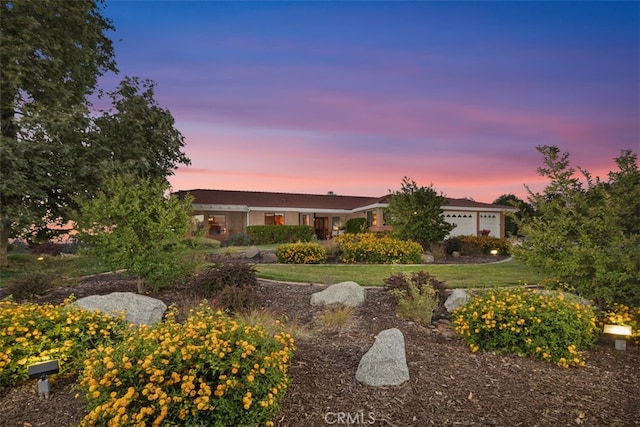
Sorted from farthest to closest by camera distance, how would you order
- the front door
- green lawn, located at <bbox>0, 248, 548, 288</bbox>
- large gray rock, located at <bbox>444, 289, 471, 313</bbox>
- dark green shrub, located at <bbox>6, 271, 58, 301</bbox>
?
the front door
green lawn, located at <bbox>0, 248, 548, 288</bbox>
dark green shrub, located at <bbox>6, 271, 58, 301</bbox>
large gray rock, located at <bbox>444, 289, 471, 313</bbox>

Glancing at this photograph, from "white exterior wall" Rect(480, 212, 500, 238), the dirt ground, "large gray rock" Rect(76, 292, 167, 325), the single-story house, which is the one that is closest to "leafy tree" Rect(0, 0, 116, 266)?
"large gray rock" Rect(76, 292, 167, 325)

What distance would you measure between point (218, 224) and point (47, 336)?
21.2m

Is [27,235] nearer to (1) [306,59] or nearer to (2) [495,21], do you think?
(1) [306,59]

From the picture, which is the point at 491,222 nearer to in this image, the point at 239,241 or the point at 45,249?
the point at 239,241

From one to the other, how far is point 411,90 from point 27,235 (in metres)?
13.6

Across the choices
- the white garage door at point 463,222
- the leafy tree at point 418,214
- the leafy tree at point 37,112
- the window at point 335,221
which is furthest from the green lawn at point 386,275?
the window at point 335,221

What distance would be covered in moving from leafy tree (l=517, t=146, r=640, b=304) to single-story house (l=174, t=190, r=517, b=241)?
16.3 m

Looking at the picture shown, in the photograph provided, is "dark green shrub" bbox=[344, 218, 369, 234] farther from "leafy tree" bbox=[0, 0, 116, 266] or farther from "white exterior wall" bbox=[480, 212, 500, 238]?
"leafy tree" bbox=[0, 0, 116, 266]

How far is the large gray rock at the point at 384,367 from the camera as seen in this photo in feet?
11.6

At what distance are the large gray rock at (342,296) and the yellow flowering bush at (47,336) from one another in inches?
127

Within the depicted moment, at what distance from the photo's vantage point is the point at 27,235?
466 inches

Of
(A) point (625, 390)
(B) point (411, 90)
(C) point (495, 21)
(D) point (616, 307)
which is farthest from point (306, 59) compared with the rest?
(A) point (625, 390)

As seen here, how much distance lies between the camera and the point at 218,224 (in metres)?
24.6

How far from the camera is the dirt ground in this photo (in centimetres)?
303
